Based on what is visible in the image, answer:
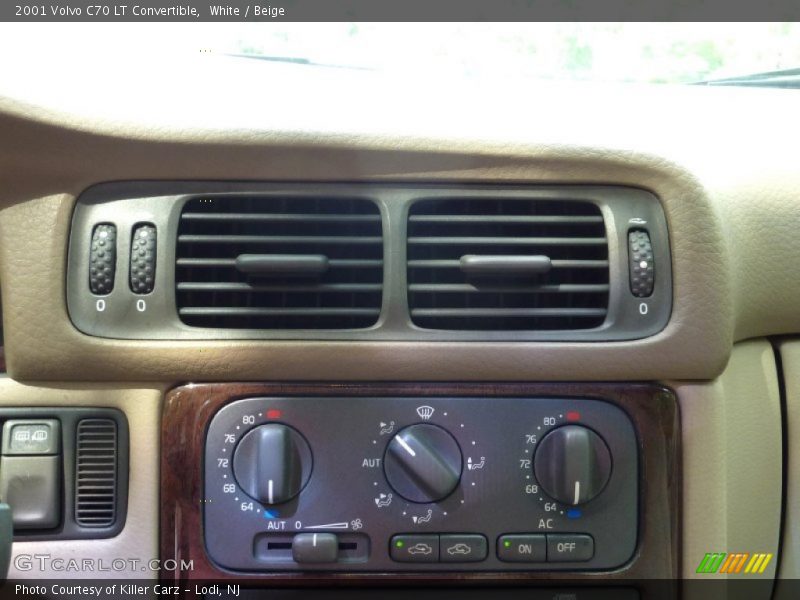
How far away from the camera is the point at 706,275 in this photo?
111cm

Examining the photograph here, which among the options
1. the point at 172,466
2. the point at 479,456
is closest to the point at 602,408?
the point at 479,456

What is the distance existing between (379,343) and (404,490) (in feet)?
0.69

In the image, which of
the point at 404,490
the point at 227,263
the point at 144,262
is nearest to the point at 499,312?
the point at 404,490

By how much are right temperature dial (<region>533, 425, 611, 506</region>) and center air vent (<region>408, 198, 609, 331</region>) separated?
16 centimetres

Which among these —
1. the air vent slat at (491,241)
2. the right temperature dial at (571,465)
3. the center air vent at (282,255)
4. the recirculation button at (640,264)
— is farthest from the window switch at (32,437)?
the recirculation button at (640,264)

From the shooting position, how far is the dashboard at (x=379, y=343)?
1.10 meters

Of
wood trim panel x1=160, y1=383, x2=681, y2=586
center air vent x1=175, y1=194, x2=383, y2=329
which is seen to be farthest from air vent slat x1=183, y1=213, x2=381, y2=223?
wood trim panel x1=160, y1=383, x2=681, y2=586

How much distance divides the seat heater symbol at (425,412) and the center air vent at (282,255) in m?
0.14

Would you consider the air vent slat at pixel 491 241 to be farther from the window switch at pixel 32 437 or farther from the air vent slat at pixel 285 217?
the window switch at pixel 32 437

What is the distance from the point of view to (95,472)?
1.13 m

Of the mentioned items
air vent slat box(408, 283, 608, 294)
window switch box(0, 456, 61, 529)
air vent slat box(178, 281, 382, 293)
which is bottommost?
window switch box(0, 456, 61, 529)

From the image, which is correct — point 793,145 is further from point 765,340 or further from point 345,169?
point 345,169
